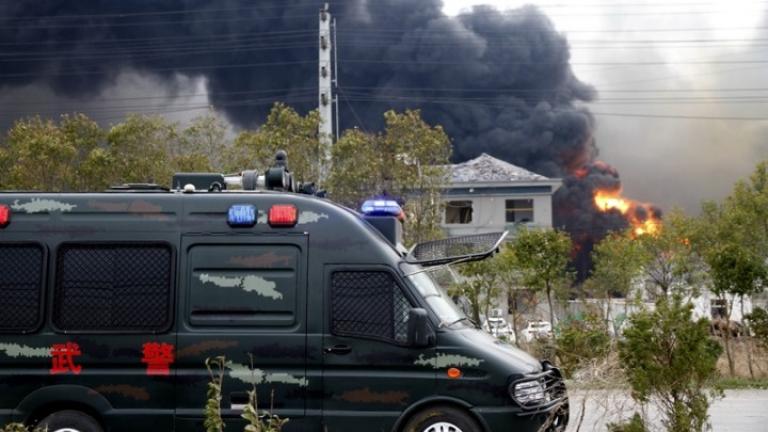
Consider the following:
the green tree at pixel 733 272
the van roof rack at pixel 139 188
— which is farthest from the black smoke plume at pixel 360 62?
the van roof rack at pixel 139 188

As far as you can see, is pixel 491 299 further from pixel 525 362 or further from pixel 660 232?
pixel 660 232

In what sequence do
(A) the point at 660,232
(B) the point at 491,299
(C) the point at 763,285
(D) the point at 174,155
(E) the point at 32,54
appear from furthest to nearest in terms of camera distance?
1. (E) the point at 32,54
2. (A) the point at 660,232
3. (D) the point at 174,155
4. (B) the point at 491,299
5. (C) the point at 763,285

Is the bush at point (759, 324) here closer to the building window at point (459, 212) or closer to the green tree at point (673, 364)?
the green tree at point (673, 364)

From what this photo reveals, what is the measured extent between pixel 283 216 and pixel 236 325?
102 cm

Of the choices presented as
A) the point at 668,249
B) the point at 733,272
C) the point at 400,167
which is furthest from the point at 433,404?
the point at 668,249

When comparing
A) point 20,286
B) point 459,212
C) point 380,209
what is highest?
point 459,212

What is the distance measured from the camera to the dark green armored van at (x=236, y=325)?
327 inches

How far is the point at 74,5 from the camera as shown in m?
80.6

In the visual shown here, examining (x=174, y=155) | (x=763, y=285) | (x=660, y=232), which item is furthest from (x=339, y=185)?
(x=660, y=232)

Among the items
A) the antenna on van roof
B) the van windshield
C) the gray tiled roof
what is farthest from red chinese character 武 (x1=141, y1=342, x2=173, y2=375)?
the gray tiled roof

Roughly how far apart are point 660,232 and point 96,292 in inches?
1429

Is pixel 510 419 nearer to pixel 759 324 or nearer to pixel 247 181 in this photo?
pixel 247 181

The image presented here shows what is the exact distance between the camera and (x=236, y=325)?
845cm

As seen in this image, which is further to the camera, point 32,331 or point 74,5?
point 74,5
